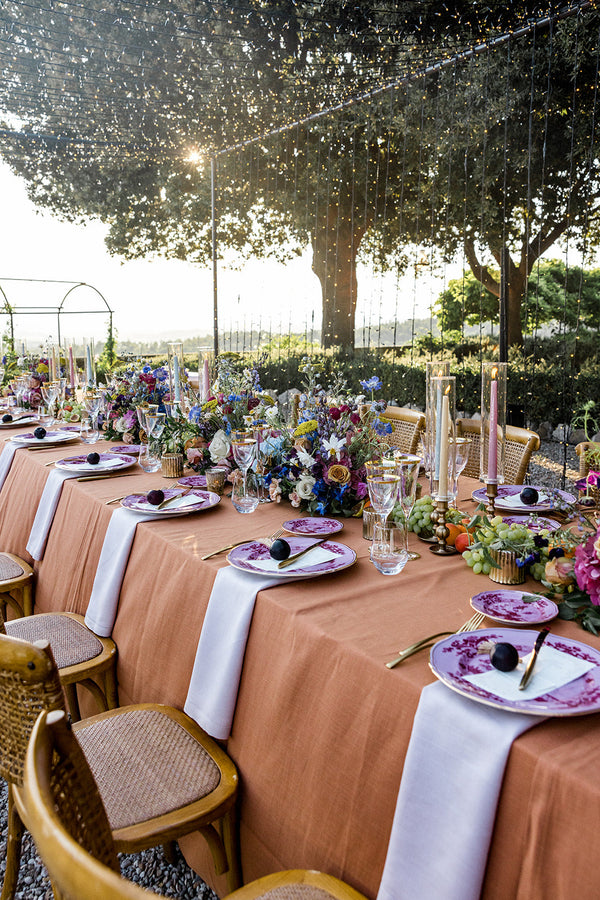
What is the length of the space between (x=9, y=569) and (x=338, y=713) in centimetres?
192

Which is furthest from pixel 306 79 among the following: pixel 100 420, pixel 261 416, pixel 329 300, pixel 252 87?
pixel 261 416

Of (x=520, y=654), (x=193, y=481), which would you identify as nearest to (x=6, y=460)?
(x=193, y=481)

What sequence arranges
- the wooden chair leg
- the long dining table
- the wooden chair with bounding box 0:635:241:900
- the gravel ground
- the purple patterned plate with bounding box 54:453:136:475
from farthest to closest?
the purple patterned plate with bounding box 54:453:136:475, the gravel ground, the wooden chair leg, the wooden chair with bounding box 0:635:241:900, the long dining table

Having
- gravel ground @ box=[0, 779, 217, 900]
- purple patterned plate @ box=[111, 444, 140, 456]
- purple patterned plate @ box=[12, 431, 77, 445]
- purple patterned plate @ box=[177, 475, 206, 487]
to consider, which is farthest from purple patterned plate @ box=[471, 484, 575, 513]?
purple patterned plate @ box=[12, 431, 77, 445]

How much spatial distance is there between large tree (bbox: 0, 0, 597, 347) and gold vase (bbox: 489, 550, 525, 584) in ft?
20.4

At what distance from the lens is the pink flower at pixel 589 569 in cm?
116

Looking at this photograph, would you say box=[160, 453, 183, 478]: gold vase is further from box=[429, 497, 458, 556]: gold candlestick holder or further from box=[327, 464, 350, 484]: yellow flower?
box=[429, 497, 458, 556]: gold candlestick holder

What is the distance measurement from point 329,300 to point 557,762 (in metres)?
11.0

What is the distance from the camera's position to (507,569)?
4.74 feet

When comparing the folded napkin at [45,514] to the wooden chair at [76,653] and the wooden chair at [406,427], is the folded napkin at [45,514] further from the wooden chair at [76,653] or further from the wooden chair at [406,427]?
the wooden chair at [406,427]

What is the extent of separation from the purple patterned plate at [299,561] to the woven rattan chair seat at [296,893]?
58cm

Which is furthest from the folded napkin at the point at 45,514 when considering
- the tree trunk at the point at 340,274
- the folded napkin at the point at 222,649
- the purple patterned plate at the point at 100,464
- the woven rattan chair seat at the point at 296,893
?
the tree trunk at the point at 340,274

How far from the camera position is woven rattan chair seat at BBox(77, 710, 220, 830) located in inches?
51.1

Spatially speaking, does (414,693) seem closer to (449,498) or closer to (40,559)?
(449,498)
